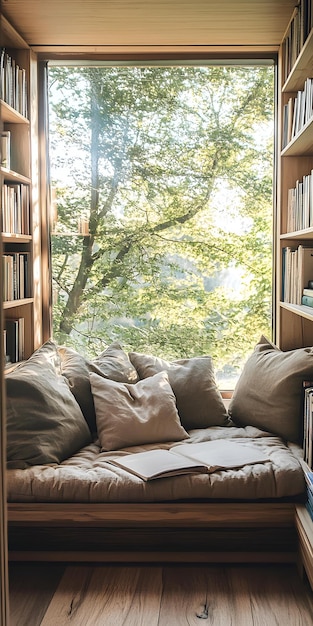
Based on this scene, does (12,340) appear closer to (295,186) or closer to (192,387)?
(192,387)

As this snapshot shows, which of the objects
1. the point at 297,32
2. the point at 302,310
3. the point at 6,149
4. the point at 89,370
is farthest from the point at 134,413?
the point at 297,32

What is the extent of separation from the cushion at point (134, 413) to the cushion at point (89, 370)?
0.07m

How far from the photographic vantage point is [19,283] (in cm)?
370

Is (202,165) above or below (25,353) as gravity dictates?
above

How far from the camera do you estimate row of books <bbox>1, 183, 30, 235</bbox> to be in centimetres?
348

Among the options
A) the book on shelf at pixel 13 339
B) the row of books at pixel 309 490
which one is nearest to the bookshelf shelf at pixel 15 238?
the book on shelf at pixel 13 339

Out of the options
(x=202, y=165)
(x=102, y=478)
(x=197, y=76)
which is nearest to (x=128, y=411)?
(x=102, y=478)

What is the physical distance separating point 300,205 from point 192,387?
1.09 metres

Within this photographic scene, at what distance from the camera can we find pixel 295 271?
354 centimetres

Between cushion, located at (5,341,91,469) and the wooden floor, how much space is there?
462 millimetres

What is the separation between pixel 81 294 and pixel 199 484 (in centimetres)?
164

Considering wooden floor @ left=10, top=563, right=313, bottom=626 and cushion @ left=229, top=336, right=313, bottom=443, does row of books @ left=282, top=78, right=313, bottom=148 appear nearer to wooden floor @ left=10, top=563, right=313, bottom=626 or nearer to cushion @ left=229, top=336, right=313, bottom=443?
cushion @ left=229, top=336, right=313, bottom=443

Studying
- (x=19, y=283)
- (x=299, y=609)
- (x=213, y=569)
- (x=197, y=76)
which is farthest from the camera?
(x=197, y=76)

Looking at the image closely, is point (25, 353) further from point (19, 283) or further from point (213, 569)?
point (213, 569)
